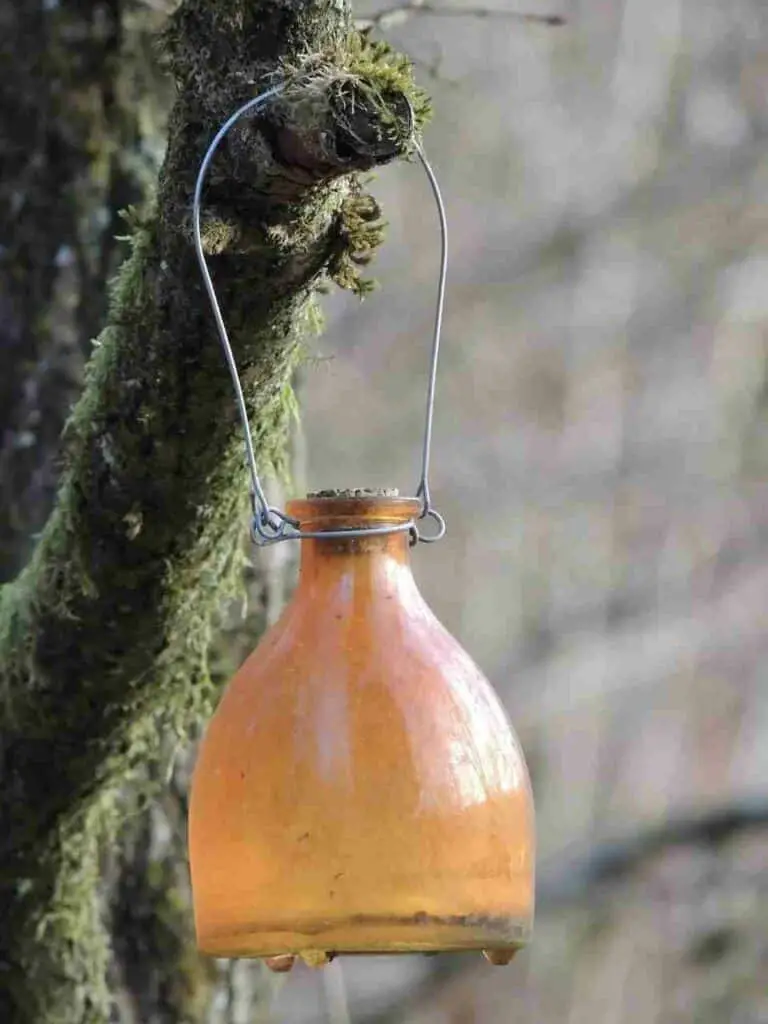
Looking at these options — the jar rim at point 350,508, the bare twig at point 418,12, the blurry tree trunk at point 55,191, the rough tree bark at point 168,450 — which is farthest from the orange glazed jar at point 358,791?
the blurry tree trunk at point 55,191

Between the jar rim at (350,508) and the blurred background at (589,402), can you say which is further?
the blurred background at (589,402)

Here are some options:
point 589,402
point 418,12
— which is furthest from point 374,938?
point 589,402

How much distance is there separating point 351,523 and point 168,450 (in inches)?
13.6

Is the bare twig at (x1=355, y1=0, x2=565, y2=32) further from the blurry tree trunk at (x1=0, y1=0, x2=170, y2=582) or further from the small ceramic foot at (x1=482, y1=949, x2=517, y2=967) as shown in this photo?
the small ceramic foot at (x1=482, y1=949, x2=517, y2=967)

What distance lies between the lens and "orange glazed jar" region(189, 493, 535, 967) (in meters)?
1.29

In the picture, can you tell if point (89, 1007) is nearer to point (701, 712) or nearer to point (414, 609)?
point (414, 609)

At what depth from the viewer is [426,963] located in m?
6.12

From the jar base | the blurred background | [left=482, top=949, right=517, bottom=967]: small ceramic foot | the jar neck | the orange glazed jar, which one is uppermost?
the jar neck

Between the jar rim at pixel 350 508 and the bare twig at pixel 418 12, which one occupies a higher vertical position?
the bare twig at pixel 418 12

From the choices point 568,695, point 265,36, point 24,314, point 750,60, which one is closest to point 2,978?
point 24,314

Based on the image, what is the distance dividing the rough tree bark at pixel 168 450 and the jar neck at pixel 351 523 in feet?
0.74

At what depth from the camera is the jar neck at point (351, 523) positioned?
1.41 meters

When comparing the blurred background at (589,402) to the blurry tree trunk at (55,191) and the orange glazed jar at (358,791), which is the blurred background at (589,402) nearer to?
the blurry tree trunk at (55,191)

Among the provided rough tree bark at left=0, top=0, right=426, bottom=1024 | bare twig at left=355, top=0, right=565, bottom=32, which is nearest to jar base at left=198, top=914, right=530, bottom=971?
rough tree bark at left=0, top=0, right=426, bottom=1024
